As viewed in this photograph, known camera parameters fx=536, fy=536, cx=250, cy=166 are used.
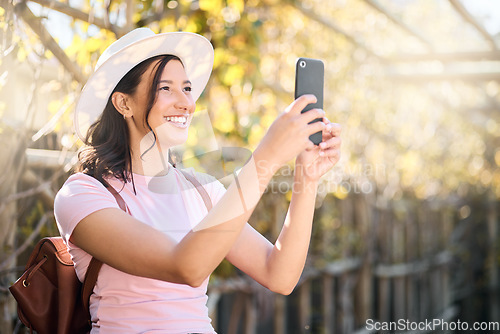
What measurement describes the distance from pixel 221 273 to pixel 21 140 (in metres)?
1.65

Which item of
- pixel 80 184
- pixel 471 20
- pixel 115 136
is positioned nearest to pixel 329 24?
pixel 471 20

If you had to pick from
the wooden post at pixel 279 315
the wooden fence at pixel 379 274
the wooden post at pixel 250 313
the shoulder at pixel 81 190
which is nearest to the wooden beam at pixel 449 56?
the wooden fence at pixel 379 274

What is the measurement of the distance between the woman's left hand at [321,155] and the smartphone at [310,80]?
3cm

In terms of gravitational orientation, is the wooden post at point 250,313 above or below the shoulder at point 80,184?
below

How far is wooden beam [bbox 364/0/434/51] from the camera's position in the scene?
3.96 metres

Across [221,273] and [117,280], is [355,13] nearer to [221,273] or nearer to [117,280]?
[221,273]

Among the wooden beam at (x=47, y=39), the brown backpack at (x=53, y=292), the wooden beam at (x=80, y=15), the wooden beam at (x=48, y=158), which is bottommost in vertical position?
the brown backpack at (x=53, y=292)

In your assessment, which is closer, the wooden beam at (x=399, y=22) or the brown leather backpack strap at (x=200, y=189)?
the brown leather backpack strap at (x=200, y=189)

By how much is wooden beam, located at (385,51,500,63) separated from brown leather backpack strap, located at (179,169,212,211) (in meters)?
3.94

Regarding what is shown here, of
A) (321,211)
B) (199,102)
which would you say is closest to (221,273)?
(199,102)

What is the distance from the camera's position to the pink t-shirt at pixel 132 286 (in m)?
1.37

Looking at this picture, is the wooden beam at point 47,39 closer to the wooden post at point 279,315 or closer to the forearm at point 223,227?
the forearm at point 223,227

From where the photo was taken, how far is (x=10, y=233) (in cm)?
208

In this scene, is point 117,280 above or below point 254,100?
below
